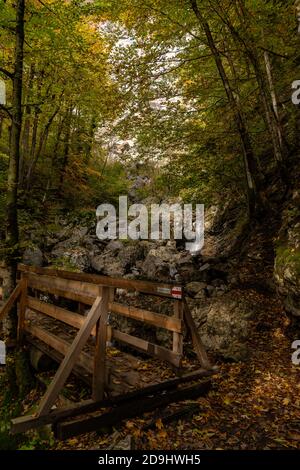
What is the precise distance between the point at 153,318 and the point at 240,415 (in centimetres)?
209

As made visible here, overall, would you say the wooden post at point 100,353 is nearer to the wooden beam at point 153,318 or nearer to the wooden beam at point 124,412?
the wooden beam at point 124,412

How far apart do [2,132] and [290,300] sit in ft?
54.5

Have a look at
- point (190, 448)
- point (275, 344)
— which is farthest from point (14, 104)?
point (275, 344)

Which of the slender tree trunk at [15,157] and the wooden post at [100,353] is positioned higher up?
the slender tree trunk at [15,157]

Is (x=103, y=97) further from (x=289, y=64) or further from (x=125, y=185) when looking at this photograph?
(x=125, y=185)

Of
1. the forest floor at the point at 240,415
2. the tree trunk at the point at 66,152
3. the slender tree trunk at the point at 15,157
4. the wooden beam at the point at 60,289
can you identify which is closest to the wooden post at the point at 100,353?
the wooden beam at the point at 60,289

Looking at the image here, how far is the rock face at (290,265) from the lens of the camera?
710 cm

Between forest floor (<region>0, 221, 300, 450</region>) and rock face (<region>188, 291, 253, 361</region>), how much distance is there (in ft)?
0.80

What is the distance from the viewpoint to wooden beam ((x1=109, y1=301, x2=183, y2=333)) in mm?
5535

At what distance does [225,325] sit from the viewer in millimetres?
7934

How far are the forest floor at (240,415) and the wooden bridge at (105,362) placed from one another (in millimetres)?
261

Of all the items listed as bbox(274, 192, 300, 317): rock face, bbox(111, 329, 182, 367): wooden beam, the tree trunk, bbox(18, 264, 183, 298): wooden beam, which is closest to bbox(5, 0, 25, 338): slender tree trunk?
bbox(18, 264, 183, 298): wooden beam

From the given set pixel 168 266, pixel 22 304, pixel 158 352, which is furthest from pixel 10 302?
pixel 168 266

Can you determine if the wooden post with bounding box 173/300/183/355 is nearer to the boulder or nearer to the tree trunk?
the boulder
